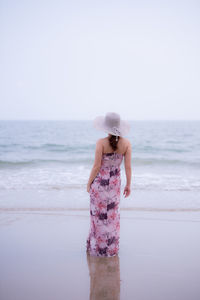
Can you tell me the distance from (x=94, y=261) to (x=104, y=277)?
366 millimetres

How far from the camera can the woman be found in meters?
3.18

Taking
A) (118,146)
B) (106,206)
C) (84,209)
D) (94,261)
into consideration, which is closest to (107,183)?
(106,206)

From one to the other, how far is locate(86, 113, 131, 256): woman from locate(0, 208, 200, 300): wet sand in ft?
0.88

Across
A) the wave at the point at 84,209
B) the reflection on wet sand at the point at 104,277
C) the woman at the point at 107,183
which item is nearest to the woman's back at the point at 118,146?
the woman at the point at 107,183

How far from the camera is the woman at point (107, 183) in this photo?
10.4ft

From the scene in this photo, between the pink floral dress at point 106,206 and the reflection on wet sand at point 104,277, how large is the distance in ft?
0.36

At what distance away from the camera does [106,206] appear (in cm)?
344

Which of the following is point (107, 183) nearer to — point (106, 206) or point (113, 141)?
point (106, 206)

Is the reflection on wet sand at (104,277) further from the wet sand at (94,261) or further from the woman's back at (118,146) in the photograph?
the woman's back at (118,146)

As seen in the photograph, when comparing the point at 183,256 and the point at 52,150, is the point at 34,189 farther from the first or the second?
the point at 52,150

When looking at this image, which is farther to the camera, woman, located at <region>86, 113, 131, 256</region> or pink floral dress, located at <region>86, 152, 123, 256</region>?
pink floral dress, located at <region>86, 152, 123, 256</region>

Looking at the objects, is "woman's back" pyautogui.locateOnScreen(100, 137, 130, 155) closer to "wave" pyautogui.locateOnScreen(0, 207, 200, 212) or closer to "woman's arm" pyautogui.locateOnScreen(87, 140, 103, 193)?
"woman's arm" pyautogui.locateOnScreen(87, 140, 103, 193)

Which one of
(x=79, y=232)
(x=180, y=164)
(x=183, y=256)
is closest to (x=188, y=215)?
(x=183, y=256)

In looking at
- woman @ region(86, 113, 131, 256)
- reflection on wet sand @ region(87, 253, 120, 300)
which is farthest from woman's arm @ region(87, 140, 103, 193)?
reflection on wet sand @ region(87, 253, 120, 300)
